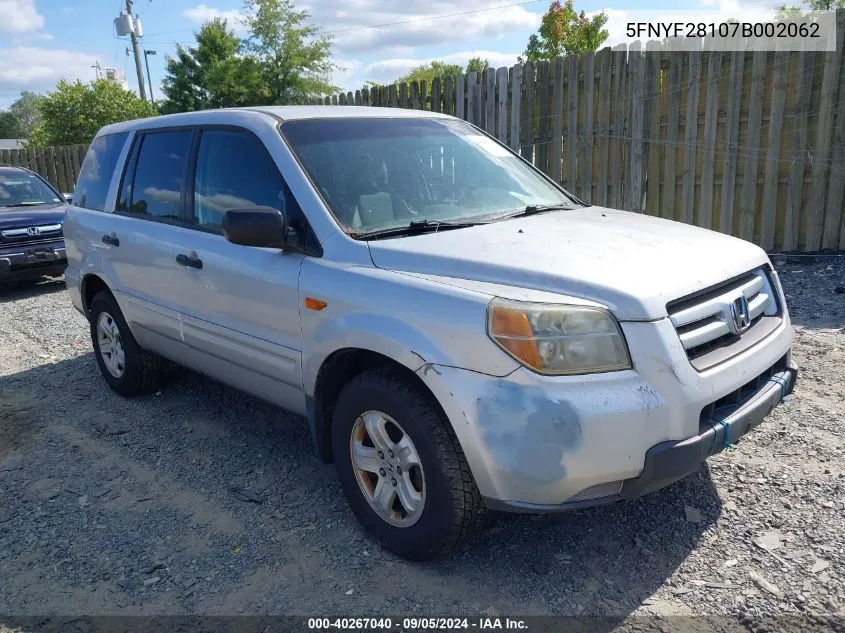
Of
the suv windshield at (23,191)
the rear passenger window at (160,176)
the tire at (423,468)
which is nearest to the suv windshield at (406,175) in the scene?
the tire at (423,468)

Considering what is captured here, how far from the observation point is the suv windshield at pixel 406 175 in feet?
11.1

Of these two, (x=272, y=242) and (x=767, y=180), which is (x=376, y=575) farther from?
(x=767, y=180)

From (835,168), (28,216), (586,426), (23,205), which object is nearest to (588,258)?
(586,426)

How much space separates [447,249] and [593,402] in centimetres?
93

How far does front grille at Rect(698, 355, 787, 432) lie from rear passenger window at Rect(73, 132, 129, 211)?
4.28m

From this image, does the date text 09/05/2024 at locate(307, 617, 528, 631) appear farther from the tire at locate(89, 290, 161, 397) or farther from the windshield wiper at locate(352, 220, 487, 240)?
the tire at locate(89, 290, 161, 397)

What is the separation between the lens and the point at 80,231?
5.30m

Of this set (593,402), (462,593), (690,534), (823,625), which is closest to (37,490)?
(462,593)

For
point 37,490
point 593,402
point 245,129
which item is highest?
point 245,129

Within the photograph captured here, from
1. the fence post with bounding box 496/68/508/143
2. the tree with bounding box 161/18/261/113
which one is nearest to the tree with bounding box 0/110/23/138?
the tree with bounding box 161/18/261/113

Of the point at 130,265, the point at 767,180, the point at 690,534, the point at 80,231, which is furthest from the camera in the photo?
the point at 767,180

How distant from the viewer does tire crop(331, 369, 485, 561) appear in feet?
8.88

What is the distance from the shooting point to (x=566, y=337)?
2.51 meters

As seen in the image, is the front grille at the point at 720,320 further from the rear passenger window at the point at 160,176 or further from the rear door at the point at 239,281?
the rear passenger window at the point at 160,176
